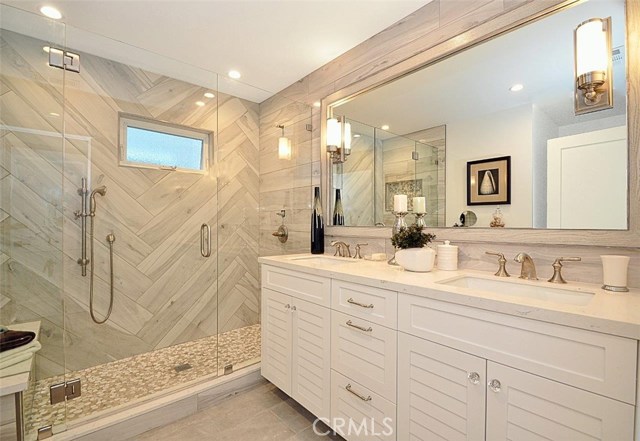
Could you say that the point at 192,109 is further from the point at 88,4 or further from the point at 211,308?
the point at 211,308

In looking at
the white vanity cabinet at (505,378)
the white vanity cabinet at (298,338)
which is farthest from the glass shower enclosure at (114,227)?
the white vanity cabinet at (505,378)

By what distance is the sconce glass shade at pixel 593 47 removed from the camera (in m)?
1.13

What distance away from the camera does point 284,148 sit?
2.84 m

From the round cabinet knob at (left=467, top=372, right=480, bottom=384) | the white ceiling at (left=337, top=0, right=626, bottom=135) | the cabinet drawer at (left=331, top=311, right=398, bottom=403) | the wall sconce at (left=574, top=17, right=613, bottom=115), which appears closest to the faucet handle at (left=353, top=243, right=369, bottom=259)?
the cabinet drawer at (left=331, top=311, right=398, bottom=403)

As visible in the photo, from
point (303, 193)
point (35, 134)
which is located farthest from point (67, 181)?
point (303, 193)

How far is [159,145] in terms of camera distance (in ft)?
8.41

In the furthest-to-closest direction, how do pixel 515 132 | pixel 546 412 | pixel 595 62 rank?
pixel 515 132
pixel 595 62
pixel 546 412

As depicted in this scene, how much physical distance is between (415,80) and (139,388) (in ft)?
8.74

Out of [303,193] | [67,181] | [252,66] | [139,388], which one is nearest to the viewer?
[139,388]

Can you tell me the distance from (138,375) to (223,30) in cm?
252

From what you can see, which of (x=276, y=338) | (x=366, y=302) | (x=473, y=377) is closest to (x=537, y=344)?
(x=473, y=377)

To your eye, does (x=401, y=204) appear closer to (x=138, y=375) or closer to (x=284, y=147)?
(x=284, y=147)

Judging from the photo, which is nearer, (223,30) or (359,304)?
(359,304)

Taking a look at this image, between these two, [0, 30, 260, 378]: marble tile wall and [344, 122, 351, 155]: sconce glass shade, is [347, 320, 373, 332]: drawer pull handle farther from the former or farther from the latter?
[0, 30, 260, 378]: marble tile wall
